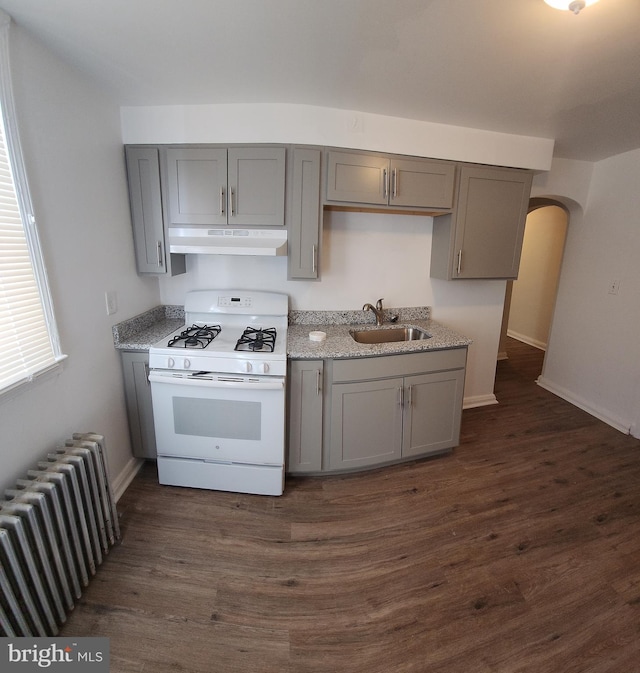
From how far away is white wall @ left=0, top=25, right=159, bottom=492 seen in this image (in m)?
1.37

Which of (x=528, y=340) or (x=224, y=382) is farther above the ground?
(x=224, y=382)

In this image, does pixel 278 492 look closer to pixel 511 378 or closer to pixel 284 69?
pixel 284 69

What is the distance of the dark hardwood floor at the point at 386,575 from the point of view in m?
1.26

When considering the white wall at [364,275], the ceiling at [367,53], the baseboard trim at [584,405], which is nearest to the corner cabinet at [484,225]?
the white wall at [364,275]

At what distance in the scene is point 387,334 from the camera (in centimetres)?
259

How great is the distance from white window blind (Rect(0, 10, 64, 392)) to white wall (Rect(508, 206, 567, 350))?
18.2 ft

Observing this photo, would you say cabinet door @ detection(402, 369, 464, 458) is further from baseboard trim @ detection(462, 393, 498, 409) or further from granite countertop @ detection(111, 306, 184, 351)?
granite countertop @ detection(111, 306, 184, 351)

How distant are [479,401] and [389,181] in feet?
7.67

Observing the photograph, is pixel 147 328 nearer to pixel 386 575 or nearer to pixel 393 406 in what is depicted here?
pixel 393 406

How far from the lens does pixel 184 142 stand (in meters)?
2.03

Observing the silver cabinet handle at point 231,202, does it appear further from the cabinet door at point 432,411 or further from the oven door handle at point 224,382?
the cabinet door at point 432,411

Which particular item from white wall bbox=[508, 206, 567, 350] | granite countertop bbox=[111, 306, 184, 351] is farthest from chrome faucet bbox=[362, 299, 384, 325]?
white wall bbox=[508, 206, 567, 350]

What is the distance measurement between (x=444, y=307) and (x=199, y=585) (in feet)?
8.63

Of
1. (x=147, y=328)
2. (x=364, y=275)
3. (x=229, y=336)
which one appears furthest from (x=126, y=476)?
(x=364, y=275)
